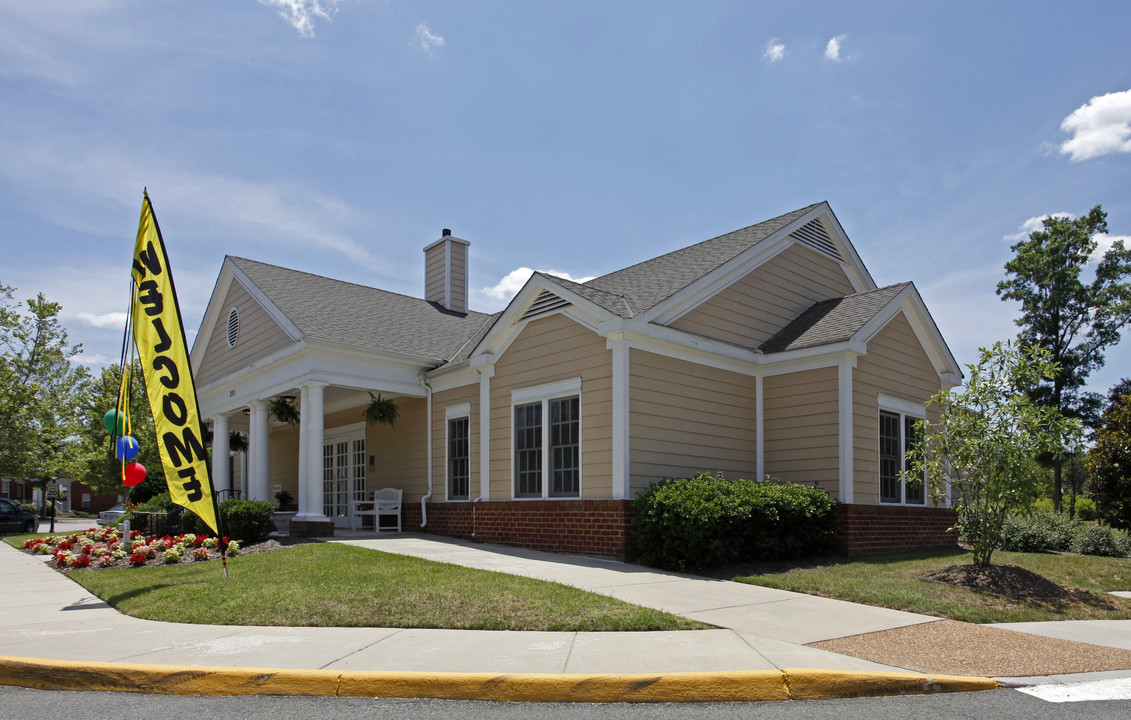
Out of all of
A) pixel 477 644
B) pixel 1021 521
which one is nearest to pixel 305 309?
pixel 477 644

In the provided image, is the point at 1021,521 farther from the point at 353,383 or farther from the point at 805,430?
the point at 353,383

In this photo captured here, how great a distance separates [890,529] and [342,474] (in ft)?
43.4

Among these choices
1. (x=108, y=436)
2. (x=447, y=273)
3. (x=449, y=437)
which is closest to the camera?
(x=449, y=437)

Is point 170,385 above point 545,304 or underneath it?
underneath

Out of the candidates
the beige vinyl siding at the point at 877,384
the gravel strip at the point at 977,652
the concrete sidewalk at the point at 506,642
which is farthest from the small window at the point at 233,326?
the gravel strip at the point at 977,652

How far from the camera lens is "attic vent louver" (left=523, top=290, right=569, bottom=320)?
13.7 metres

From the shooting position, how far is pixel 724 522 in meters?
11.3

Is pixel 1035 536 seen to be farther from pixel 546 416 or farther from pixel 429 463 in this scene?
pixel 429 463

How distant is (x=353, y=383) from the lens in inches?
643

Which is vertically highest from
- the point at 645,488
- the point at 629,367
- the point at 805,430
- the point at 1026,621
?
A: the point at 629,367

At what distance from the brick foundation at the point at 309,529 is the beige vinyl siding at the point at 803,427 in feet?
27.3

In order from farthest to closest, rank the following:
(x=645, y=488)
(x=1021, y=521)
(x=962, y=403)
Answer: (x=1021, y=521)
(x=645, y=488)
(x=962, y=403)

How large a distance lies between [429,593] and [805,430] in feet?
26.7

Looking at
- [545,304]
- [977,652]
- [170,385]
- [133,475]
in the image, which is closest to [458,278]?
[545,304]
